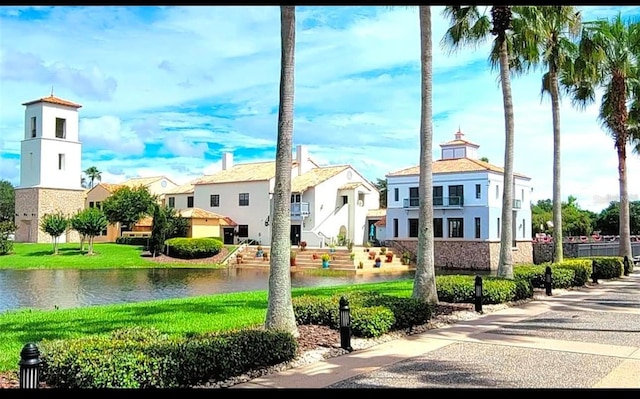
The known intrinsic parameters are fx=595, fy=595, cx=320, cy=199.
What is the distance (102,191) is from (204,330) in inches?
2149

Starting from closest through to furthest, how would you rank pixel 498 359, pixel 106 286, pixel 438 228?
pixel 498 359
pixel 106 286
pixel 438 228

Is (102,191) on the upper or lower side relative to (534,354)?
upper

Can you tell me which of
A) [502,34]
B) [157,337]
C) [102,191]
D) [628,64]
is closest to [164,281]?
[502,34]

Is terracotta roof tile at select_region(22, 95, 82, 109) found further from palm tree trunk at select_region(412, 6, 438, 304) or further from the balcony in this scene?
palm tree trunk at select_region(412, 6, 438, 304)

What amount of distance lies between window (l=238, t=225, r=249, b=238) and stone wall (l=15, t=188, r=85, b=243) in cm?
1456

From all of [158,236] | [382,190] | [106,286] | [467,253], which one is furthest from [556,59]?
[382,190]

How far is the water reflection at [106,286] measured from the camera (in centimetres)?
1858

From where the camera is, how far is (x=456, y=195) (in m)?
44.8

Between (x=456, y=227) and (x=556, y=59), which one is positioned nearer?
(x=556, y=59)

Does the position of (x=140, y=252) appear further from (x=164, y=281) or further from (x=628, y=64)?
(x=628, y=64)

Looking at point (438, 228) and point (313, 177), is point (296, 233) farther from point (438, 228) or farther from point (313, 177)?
point (438, 228)

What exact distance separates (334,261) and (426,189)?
26.1 meters
